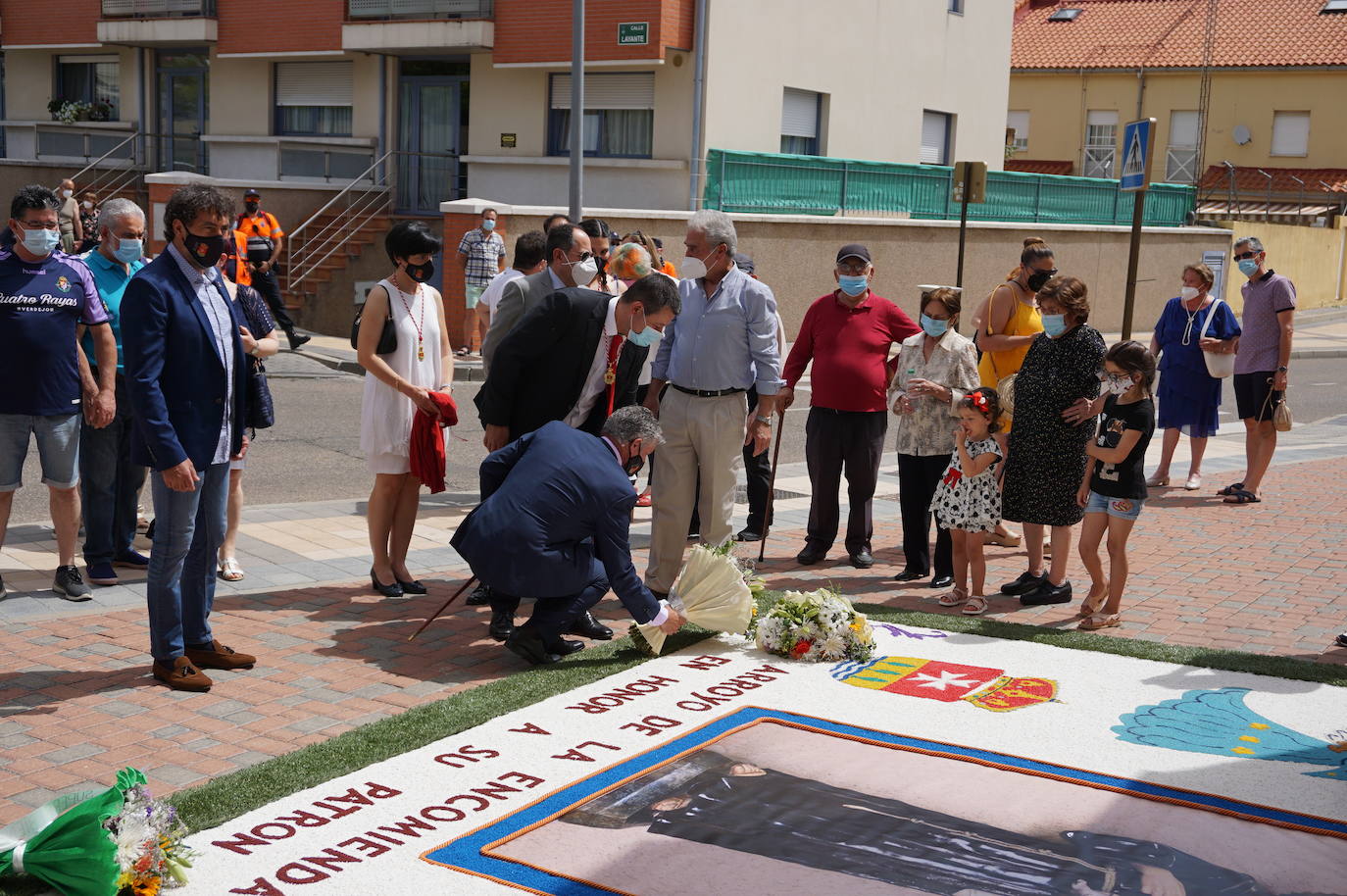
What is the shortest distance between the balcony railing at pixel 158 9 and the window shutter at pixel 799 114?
11.2 metres

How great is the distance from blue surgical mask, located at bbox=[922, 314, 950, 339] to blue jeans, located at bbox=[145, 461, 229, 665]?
4050 millimetres

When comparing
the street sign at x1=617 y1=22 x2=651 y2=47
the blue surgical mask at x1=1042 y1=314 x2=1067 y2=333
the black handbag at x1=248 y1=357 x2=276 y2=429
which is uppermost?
the street sign at x1=617 y1=22 x2=651 y2=47

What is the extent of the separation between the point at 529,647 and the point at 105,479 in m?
2.79

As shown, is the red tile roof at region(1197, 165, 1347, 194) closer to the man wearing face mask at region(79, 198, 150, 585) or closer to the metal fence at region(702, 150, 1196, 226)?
the metal fence at region(702, 150, 1196, 226)

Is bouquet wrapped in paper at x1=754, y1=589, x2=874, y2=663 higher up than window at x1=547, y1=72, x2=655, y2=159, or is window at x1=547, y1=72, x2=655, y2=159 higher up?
window at x1=547, y1=72, x2=655, y2=159

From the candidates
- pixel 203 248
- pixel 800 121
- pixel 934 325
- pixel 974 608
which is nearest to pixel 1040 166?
pixel 800 121

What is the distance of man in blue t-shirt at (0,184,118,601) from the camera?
6953 millimetres

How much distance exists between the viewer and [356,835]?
4.50 m

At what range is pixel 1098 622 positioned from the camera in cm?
731

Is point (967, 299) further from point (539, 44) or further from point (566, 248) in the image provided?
point (566, 248)

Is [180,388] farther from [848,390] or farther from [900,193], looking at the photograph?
[900,193]

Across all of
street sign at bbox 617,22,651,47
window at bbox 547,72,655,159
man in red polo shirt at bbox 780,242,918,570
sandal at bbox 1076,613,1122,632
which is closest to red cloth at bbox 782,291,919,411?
man in red polo shirt at bbox 780,242,918,570

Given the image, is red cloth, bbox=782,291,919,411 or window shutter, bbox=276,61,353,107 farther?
window shutter, bbox=276,61,353,107

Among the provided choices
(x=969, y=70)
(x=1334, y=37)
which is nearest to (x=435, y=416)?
(x=969, y=70)
